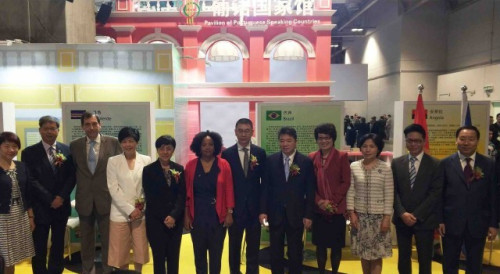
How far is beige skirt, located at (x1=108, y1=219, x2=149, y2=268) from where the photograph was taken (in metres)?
3.02

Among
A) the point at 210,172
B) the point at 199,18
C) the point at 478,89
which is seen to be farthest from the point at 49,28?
the point at 478,89

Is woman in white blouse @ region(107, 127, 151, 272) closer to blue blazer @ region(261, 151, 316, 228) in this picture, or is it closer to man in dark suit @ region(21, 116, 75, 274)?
man in dark suit @ region(21, 116, 75, 274)

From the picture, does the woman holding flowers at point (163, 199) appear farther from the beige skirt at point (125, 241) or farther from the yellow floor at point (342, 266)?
the yellow floor at point (342, 266)

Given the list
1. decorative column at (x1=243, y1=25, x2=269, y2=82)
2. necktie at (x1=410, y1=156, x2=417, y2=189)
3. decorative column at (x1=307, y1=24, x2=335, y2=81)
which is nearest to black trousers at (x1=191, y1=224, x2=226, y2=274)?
necktie at (x1=410, y1=156, x2=417, y2=189)

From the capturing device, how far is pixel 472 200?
2855 millimetres

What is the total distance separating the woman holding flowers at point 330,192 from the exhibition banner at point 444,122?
1.50 meters

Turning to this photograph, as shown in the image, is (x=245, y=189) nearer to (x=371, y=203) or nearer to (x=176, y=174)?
(x=176, y=174)

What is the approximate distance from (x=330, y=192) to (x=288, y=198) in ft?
1.17

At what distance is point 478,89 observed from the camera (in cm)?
1017

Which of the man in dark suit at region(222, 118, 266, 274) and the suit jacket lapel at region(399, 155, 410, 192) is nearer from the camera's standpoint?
the suit jacket lapel at region(399, 155, 410, 192)

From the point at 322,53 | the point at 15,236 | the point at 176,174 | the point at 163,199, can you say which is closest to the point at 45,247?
the point at 15,236

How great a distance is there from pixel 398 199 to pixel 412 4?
11.6m

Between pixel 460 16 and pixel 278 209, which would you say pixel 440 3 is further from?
pixel 278 209

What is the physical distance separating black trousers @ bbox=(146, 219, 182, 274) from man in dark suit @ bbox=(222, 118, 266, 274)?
1.52ft
